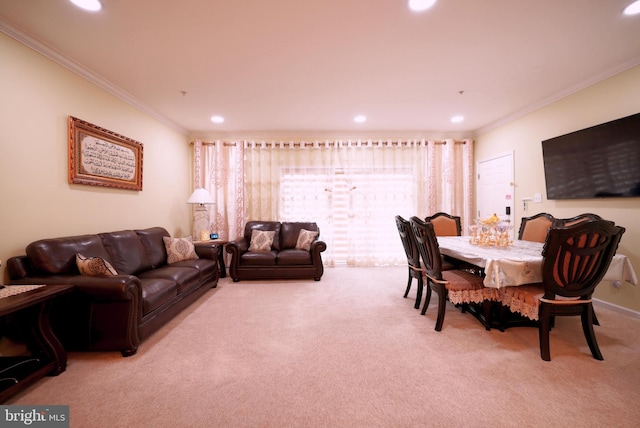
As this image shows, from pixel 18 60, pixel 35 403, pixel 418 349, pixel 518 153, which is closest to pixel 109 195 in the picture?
pixel 18 60

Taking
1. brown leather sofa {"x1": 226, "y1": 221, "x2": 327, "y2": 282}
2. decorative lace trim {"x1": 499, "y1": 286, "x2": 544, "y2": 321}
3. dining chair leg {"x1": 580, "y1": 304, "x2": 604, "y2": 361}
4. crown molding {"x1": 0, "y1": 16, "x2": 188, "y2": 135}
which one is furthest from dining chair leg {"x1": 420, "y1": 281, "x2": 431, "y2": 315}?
crown molding {"x1": 0, "y1": 16, "x2": 188, "y2": 135}

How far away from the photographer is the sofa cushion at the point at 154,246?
3.30 metres

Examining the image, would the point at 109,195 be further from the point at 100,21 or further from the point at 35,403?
the point at 35,403

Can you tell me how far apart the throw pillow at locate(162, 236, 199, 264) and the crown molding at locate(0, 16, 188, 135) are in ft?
6.26

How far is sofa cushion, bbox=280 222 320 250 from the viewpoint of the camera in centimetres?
473

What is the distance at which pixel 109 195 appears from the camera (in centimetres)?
318

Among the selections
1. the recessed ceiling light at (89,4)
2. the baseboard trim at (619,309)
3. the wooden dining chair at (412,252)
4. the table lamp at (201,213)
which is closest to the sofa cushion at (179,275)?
the table lamp at (201,213)

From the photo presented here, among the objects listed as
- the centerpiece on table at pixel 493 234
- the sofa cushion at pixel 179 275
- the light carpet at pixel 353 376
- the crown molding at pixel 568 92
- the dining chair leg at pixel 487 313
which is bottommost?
the light carpet at pixel 353 376

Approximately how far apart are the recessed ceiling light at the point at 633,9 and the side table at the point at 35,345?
4679mm

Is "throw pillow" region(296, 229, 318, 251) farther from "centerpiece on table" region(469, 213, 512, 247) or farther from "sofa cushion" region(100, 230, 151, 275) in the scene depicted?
"centerpiece on table" region(469, 213, 512, 247)

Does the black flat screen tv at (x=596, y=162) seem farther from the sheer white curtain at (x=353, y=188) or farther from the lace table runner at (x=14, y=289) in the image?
the lace table runner at (x=14, y=289)

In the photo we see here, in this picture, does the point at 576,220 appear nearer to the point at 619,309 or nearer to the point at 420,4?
the point at 619,309

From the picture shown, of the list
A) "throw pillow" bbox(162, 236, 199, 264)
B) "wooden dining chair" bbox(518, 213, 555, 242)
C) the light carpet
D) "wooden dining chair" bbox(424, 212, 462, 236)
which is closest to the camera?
the light carpet

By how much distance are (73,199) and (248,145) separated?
2.94 meters
